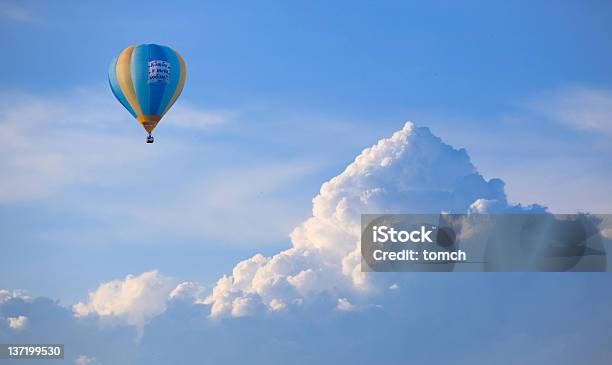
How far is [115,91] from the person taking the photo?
109 meters

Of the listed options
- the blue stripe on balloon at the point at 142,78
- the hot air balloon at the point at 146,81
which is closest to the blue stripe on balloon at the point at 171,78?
the hot air balloon at the point at 146,81

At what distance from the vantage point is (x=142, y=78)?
108 meters

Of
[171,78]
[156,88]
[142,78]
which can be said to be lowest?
[156,88]

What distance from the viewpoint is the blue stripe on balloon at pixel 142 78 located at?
4237 inches

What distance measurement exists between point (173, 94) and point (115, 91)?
5.46 meters

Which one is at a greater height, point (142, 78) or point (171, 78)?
point (171, 78)

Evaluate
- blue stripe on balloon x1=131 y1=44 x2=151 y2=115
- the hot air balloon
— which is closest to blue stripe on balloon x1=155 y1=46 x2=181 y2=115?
the hot air balloon

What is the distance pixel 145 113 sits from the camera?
10850 centimetres

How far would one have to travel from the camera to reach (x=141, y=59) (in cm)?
10794

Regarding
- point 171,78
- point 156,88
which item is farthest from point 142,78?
point 171,78

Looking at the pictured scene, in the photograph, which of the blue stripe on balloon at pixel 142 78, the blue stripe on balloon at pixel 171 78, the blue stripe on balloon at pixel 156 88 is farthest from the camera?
the blue stripe on balloon at pixel 171 78

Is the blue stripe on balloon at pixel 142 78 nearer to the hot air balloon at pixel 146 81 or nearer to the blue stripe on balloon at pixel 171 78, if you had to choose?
the hot air balloon at pixel 146 81

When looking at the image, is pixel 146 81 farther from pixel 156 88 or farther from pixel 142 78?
pixel 156 88

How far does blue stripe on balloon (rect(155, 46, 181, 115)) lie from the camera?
4281 inches
